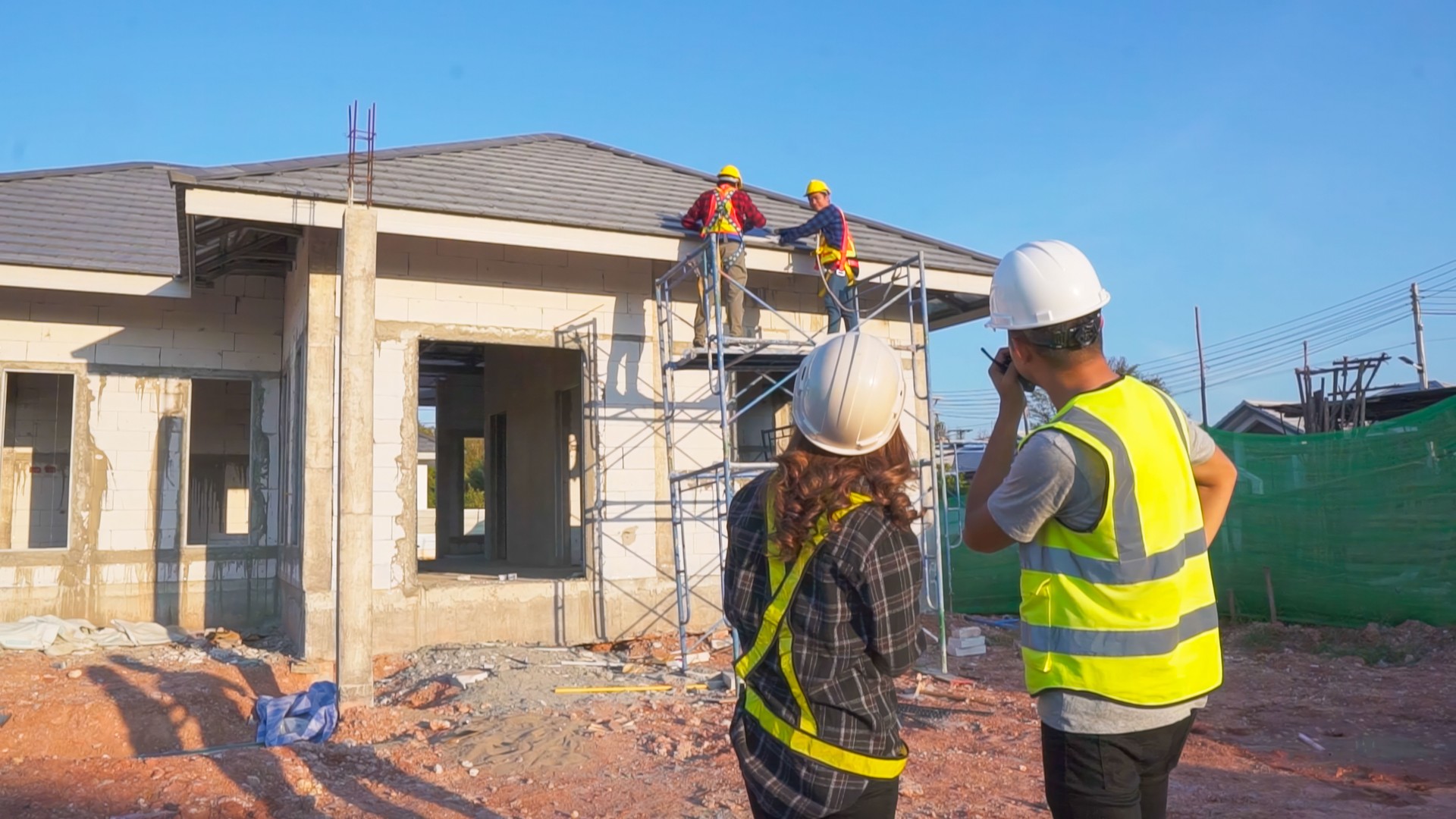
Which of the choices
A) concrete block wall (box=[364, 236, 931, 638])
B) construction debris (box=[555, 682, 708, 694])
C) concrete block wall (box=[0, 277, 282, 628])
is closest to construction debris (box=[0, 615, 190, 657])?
concrete block wall (box=[0, 277, 282, 628])

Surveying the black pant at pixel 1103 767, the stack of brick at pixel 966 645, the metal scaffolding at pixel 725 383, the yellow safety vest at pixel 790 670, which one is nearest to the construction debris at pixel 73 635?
the metal scaffolding at pixel 725 383

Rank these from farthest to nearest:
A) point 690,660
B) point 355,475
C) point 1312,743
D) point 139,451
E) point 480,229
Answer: point 139,451 < point 690,660 < point 480,229 < point 355,475 < point 1312,743

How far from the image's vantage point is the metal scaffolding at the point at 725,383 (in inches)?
349

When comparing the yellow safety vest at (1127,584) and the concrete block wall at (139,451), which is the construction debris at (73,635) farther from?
the yellow safety vest at (1127,584)

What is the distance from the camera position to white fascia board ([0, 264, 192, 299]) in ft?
31.7

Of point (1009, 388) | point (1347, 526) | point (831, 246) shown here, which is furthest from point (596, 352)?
point (1009, 388)

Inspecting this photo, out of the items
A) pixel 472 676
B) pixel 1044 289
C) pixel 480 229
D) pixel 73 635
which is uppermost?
pixel 480 229

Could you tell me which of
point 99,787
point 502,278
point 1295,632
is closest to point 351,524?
point 99,787

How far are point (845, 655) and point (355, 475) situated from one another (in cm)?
550

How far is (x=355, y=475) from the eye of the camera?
22.5 feet

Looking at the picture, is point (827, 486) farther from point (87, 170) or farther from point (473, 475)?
point (473, 475)

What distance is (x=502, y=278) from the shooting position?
973cm

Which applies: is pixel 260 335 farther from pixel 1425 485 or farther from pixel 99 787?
pixel 1425 485

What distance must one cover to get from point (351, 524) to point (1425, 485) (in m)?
9.50
